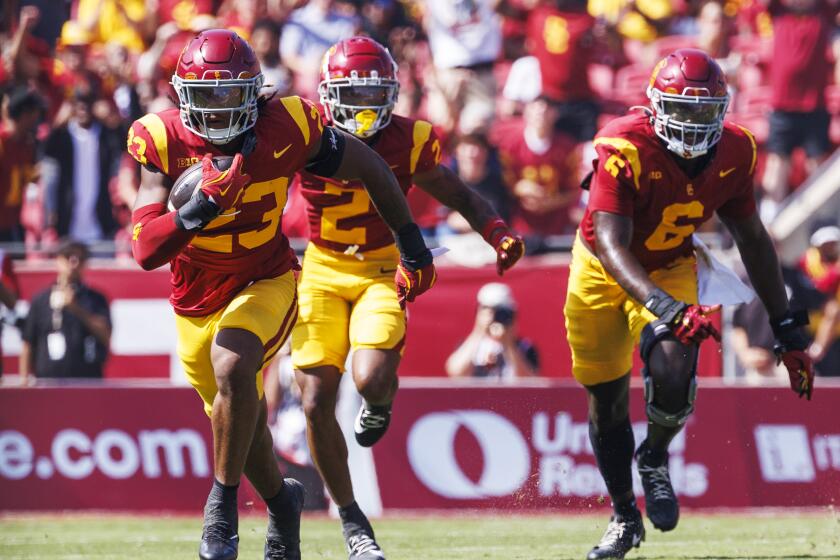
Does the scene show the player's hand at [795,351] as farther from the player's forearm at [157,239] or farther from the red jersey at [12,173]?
the red jersey at [12,173]

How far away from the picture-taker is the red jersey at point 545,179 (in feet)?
36.9

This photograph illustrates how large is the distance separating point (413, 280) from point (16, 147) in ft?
20.0

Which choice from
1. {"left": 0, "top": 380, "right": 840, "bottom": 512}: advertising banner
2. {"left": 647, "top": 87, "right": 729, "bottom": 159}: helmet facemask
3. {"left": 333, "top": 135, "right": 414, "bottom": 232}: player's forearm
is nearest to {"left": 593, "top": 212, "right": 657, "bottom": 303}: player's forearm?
{"left": 647, "top": 87, "right": 729, "bottom": 159}: helmet facemask

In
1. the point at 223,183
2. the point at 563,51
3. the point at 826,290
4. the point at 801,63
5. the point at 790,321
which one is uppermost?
the point at 563,51

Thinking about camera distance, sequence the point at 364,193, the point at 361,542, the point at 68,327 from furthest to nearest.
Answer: the point at 68,327 < the point at 364,193 < the point at 361,542

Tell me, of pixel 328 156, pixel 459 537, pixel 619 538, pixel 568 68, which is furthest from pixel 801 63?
pixel 328 156

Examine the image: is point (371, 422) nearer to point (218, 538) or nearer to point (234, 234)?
point (234, 234)

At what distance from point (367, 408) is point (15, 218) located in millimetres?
5621

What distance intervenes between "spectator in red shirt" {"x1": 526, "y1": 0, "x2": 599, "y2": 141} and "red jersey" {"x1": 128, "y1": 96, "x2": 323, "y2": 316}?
20.7 ft

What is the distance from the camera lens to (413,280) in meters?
5.99

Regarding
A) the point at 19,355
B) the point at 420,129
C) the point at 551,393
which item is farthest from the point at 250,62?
the point at 19,355

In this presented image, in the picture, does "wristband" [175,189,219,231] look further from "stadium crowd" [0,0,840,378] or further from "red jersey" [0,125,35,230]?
"red jersey" [0,125,35,230]

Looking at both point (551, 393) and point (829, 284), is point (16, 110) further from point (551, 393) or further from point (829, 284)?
point (829, 284)

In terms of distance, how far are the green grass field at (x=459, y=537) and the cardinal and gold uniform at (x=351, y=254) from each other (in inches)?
43.4
